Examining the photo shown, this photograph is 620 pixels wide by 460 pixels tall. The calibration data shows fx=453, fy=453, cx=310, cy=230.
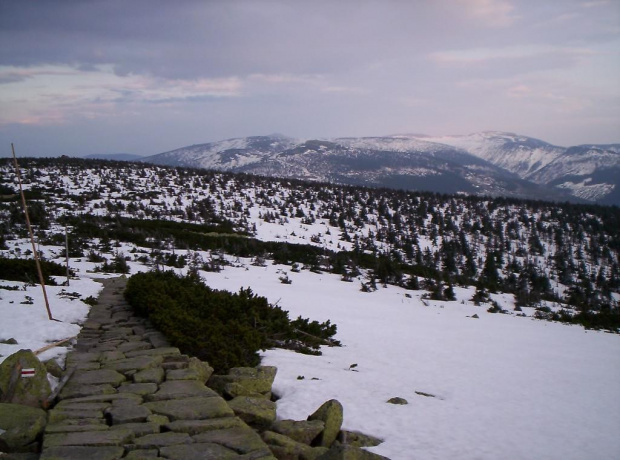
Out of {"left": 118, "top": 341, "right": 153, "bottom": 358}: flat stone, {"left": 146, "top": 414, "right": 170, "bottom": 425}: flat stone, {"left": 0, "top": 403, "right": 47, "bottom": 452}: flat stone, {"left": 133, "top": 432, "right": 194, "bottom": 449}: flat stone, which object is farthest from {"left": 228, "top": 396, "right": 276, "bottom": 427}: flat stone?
{"left": 118, "top": 341, "right": 153, "bottom": 358}: flat stone

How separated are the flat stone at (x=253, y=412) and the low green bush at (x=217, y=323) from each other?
1564 millimetres

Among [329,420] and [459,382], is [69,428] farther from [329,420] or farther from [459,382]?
[459,382]

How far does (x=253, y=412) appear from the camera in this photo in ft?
17.5

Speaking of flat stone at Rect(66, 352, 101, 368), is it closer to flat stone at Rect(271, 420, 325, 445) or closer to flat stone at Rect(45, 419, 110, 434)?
flat stone at Rect(45, 419, 110, 434)

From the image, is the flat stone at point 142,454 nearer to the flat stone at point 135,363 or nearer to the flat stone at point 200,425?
the flat stone at point 200,425

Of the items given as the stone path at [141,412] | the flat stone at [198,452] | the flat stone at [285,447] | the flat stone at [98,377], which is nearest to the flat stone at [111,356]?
the stone path at [141,412]

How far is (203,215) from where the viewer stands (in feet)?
104

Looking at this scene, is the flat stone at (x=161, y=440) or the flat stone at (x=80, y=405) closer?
the flat stone at (x=161, y=440)

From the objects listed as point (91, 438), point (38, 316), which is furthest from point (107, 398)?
point (38, 316)

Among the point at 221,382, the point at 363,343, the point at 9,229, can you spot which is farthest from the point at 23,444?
the point at 9,229

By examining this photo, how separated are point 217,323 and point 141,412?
3765mm

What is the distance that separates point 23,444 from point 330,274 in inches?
722

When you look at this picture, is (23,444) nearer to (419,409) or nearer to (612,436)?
(419,409)

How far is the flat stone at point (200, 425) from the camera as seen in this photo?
14.8 feet
